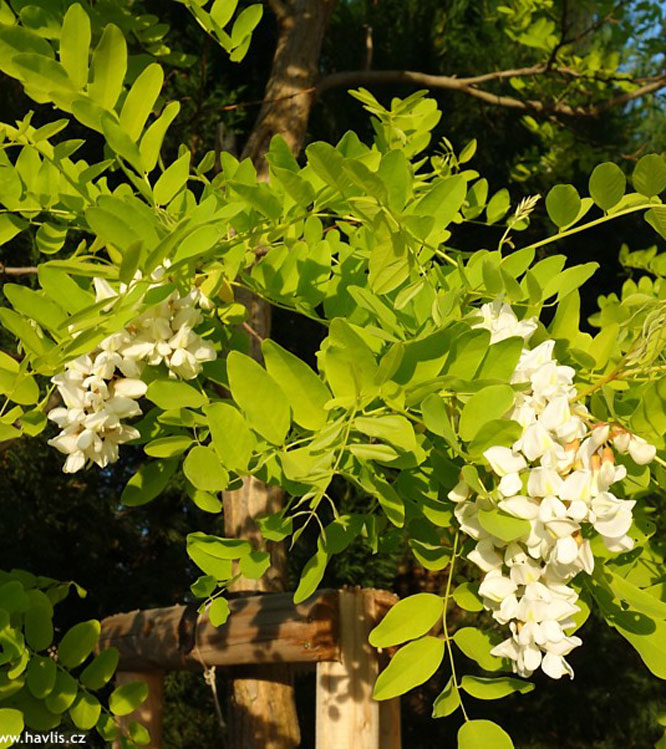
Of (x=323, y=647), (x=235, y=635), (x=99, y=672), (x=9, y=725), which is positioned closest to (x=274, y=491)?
(x=235, y=635)

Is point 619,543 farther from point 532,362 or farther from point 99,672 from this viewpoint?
point 99,672

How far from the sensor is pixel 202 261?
2.19 ft

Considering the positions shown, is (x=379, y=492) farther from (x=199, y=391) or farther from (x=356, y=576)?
(x=356, y=576)

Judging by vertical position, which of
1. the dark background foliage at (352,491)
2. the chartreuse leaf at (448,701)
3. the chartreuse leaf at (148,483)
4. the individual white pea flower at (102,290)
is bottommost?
the dark background foliage at (352,491)

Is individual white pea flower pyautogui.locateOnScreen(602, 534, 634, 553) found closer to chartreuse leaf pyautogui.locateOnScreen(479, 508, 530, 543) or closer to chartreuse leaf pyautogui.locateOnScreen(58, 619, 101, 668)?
chartreuse leaf pyautogui.locateOnScreen(479, 508, 530, 543)

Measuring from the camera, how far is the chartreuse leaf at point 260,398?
0.55 metres

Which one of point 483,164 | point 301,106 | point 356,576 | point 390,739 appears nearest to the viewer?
point 390,739

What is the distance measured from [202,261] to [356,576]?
1.71m

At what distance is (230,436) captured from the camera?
56cm

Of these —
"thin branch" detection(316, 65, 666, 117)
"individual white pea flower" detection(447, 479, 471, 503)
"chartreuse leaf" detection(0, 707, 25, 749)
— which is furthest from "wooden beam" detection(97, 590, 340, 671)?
"thin branch" detection(316, 65, 666, 117)

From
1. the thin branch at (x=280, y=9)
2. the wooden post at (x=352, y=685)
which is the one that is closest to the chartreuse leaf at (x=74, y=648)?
the wooden post at (x=352, y=685)

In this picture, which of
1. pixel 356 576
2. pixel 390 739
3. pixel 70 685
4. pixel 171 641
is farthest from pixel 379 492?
pixel 356 576

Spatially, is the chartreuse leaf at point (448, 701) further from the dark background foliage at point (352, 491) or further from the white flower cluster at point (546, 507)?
the dark background foliage at point (352, 491)

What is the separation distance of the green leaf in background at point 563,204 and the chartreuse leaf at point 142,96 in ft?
1.00
